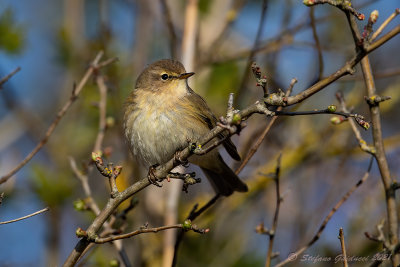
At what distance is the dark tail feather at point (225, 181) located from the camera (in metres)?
4.47

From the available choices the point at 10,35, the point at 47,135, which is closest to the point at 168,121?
the point at 47,135

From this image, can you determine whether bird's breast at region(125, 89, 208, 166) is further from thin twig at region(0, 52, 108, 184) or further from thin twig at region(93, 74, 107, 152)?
thin twig at region(0, 52, 108, 184)

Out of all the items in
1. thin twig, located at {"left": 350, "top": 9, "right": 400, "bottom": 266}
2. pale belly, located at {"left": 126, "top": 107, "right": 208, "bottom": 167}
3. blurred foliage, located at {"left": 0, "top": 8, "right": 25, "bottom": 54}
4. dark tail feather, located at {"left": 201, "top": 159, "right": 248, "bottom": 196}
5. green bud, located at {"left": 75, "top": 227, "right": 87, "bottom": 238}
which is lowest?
thin twig, located at {"left": 350, "top": 9, "right": 400, "bottom": 266}

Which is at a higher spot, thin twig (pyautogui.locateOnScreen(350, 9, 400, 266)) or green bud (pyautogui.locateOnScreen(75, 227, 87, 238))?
green bud (pyautogui.locateOnScreen(75, 227, 87, 238))

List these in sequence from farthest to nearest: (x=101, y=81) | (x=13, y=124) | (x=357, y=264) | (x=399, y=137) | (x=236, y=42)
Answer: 1. (x=236, y=42)
2. (x=13, y=124)
3. (x=399, y=137)
4. (x=357, y=264)
5. (x=101, y=81)

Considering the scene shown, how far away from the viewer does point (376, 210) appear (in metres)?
4.94

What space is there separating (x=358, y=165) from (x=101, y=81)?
3563 mm

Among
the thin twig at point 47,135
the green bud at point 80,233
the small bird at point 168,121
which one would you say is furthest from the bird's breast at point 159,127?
the green bud at point 80,233

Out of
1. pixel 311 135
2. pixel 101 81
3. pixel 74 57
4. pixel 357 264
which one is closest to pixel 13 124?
pixel 74 57

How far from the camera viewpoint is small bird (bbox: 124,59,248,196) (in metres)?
4.12

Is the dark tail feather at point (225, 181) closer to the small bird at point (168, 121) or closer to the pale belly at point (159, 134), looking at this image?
the small bird at point (168, 121)

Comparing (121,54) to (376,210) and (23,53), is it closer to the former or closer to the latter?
(23,53)

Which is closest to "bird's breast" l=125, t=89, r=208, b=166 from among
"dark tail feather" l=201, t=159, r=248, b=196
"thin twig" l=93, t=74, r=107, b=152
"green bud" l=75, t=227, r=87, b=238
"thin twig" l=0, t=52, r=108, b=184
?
"thin twig" l=93, t=74, r=107, b=152

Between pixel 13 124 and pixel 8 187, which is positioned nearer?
pixel 8 187
